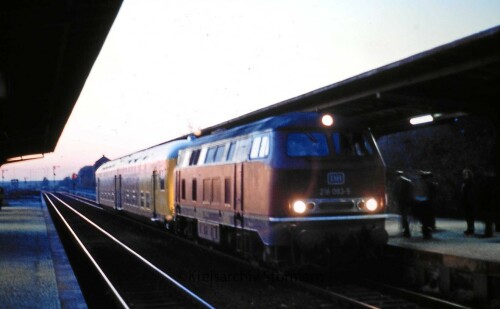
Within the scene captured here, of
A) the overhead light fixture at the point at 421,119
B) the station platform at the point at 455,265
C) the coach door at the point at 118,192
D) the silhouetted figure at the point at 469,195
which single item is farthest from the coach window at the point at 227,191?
the coach door at the point at 118,192

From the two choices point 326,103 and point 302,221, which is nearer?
point 302,221

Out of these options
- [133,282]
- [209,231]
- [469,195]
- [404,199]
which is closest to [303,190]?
[133,282]

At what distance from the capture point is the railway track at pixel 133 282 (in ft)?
32.2

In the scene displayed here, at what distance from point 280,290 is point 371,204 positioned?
231 centimetres

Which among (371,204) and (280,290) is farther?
(371,204)

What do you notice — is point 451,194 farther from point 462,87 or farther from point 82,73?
point 82,73

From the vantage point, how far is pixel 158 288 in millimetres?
11055

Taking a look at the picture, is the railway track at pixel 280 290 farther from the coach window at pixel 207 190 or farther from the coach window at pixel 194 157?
the coach window at pixel 194 157

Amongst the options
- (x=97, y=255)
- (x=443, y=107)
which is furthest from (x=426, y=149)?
(x=97, y=255)

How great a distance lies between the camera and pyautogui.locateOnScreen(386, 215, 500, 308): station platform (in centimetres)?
962

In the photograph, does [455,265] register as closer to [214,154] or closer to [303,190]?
[303,190]

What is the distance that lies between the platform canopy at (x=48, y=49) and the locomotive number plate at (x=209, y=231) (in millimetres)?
4565

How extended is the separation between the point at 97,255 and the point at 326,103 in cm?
726

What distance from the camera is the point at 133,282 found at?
38.8 ft
